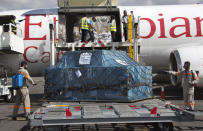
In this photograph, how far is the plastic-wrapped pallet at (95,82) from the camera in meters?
6.80

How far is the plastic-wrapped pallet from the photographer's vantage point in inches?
268

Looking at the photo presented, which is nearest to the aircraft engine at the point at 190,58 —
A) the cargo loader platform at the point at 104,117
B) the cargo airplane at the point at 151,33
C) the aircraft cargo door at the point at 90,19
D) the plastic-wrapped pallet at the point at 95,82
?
the cargo airplane at the point at 151,33

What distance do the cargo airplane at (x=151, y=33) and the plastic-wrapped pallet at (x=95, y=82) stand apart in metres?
5.80

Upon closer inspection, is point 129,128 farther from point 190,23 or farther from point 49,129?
point 190,23

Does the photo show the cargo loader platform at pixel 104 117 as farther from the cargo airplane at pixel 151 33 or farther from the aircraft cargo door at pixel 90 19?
the cargo airplane at pixel 151 33

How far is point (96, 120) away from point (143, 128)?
2607mm

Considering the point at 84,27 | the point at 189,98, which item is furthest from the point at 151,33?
the point at 189,98

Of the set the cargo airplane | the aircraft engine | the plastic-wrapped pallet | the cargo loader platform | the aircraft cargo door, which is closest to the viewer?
the cargo loader platform

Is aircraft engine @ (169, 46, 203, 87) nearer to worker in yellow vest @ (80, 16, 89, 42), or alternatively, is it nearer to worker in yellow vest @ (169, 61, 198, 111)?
worker in yellow vest @ (169, 61, 198, 111)

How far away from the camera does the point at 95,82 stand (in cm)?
687

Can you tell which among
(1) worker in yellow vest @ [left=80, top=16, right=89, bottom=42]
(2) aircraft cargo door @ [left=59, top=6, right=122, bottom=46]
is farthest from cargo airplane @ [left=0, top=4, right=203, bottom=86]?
(1) worker in yellow vest @ [left=80, top=16, right=89, bottom=42]

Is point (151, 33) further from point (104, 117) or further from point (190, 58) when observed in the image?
point (104, 117)

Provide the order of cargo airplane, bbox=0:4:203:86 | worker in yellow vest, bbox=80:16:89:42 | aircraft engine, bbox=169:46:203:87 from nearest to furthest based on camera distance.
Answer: worker in yellow vest, bbox=80:16:89:42 < aircraft engine, bbox=169:46:203:87 < cargo airplane, bbox=0:4:203:86

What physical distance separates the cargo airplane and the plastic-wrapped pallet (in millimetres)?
5798
